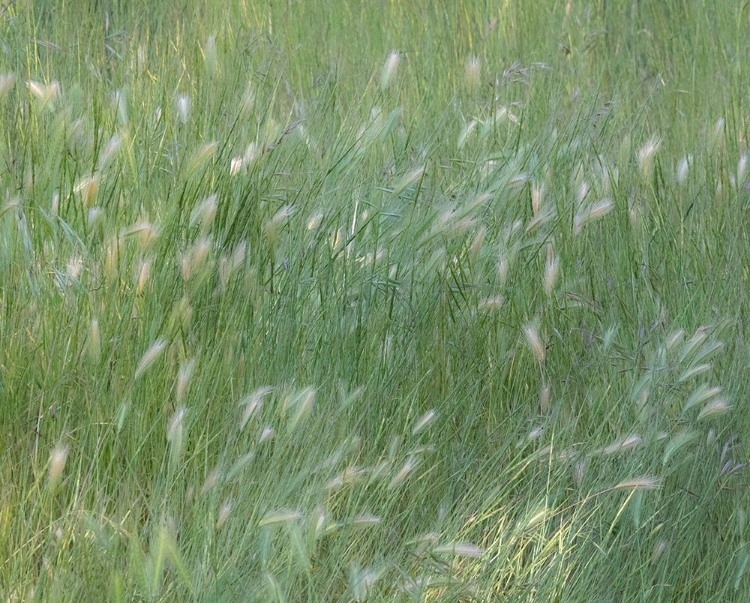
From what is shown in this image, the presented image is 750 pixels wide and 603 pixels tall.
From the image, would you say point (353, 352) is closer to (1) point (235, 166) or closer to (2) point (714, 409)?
(1) point (235, 166)

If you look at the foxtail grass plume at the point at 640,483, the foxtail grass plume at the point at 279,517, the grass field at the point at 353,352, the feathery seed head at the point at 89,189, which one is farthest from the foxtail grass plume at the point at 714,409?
the feathery seed head at the point at 89,189

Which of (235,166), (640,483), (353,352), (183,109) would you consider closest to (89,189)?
(235,166)

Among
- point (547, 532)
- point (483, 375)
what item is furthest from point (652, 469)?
point (483, 375)

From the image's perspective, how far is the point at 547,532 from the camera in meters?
1.70

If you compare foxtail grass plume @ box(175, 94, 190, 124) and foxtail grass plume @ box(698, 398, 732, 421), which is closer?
foxtail grass plume @ box(698, 398, 732, 421)

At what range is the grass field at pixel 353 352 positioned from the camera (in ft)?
4.87

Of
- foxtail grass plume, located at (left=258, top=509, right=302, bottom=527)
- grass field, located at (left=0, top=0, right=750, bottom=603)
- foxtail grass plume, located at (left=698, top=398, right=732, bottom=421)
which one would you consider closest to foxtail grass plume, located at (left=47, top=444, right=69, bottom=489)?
grass field, located at (left=0, top=0, right=750, bottom=603)

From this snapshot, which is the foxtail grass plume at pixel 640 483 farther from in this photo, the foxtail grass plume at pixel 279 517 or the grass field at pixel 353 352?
the foxtail grass plume at pixel 279 517

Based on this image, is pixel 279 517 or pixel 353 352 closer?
pixel 279 517

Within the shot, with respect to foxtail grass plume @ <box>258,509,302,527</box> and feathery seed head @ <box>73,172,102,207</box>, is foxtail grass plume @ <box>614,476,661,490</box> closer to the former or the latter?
foxtail grass plume @ <box>258,509,302,527</box>

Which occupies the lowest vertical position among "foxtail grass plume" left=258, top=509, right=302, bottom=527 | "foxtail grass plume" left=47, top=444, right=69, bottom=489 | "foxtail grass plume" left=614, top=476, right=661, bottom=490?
"foxtail grass plume" left=614, top=476, right=661, bottom=490

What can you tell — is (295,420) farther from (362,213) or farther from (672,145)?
(672,145)

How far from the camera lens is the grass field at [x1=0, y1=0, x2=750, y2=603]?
1.48 meters

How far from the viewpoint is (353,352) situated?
1882 mm
